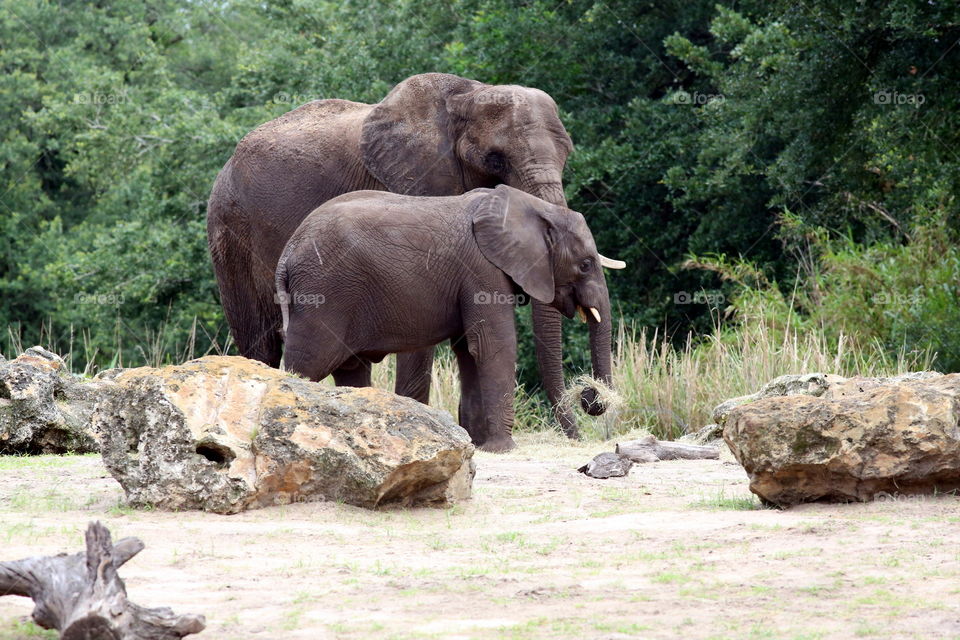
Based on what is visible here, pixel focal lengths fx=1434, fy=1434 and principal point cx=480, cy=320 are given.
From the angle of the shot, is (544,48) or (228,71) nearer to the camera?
(544,48)

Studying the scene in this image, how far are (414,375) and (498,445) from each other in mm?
1404

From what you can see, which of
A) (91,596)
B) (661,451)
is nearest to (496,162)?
(661,451)

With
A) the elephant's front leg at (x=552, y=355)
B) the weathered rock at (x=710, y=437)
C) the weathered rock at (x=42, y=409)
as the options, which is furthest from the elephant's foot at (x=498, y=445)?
the weathered rock at (x=42, y=409)

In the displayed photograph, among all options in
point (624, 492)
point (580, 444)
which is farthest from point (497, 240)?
point (624, 492)

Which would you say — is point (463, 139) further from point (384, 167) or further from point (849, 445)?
point (849, 445)

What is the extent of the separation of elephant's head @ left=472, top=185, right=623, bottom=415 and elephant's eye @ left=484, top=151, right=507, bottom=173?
2.89ft

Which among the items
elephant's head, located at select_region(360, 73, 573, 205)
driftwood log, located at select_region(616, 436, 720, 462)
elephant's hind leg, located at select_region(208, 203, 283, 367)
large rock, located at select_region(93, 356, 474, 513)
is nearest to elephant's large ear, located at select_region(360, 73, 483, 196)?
elephant's head, located at select_region(360, 73, 573, 205)

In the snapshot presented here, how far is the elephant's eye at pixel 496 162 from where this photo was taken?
11414mm

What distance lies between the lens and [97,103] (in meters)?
24.1

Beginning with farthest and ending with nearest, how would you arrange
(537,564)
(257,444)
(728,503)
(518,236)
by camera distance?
1. (518,236)
2. (728,503)
3. (257,444)
4. (537,564)

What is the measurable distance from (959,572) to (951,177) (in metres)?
8.93

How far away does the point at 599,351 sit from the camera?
36.1 feet

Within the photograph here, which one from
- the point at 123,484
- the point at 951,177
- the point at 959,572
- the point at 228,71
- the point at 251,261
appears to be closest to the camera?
the point at 959,572

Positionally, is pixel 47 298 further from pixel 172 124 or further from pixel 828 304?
pixel 828 304
